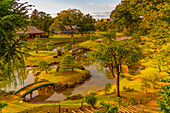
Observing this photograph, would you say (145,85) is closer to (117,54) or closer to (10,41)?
(117,54)

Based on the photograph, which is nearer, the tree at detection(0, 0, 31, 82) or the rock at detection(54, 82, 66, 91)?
the tree at detection(0, 0, 31, 82)

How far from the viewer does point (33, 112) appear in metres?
8.80

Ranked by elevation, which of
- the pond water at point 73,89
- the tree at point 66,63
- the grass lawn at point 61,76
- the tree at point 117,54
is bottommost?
the pond water at point 73,89

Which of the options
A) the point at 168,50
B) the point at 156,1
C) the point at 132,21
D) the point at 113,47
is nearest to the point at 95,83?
the point at 113,47


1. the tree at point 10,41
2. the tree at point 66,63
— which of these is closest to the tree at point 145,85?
the tree at point 66,63

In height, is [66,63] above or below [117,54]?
below

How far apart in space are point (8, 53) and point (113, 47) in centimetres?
755

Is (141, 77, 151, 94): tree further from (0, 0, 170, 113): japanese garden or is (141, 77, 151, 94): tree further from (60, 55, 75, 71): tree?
(60, 55, 75, 71): tree

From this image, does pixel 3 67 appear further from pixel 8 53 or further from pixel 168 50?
pixel 168 50

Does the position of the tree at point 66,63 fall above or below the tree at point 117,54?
below

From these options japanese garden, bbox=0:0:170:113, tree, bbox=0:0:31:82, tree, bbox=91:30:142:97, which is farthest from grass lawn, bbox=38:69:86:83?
tree, bbox=0:0:31:82

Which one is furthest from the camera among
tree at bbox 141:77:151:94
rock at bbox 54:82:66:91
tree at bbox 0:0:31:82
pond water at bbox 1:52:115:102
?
rock at bbox 54:82:66:91

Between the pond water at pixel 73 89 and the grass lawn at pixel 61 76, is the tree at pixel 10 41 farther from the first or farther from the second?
the grass lawn at pixel 61 76

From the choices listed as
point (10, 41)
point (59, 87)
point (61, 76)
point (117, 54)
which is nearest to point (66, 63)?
point (61, 76)
